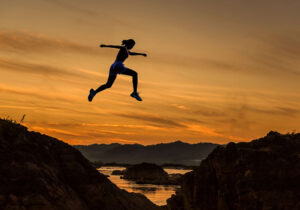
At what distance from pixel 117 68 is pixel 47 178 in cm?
475

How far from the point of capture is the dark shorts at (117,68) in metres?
14.1

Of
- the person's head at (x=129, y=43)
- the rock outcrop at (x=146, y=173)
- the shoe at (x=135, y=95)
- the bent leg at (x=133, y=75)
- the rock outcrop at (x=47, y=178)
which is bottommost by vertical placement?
the rock outcrop at (x=146, y=173)

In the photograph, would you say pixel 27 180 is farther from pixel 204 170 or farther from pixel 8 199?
pixel 204 170

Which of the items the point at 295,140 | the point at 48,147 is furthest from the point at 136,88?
the point at 295,140

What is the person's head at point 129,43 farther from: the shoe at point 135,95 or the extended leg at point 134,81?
the shoe at point 135,95

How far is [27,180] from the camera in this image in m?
14.1

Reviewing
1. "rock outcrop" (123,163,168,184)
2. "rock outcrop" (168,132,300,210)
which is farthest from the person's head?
"rock outcrop" (123,163,168,184)

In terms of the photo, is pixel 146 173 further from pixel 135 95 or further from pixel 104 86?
pixel 104 86

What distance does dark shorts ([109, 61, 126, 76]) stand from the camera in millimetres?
14123

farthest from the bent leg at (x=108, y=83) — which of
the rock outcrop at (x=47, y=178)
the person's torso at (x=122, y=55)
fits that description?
the rock outcrop at (x=47, y=178)

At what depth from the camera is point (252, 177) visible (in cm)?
1548

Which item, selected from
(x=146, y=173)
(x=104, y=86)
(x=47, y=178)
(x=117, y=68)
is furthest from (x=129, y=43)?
(x=146, y=173)

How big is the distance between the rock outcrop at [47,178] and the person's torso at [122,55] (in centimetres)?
496

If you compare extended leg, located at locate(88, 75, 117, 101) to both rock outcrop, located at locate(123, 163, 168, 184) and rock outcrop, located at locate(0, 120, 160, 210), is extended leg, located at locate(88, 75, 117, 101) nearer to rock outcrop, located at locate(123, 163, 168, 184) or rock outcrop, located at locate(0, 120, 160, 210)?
rock outcrop, located at locate(0, 120, 160, 210)
